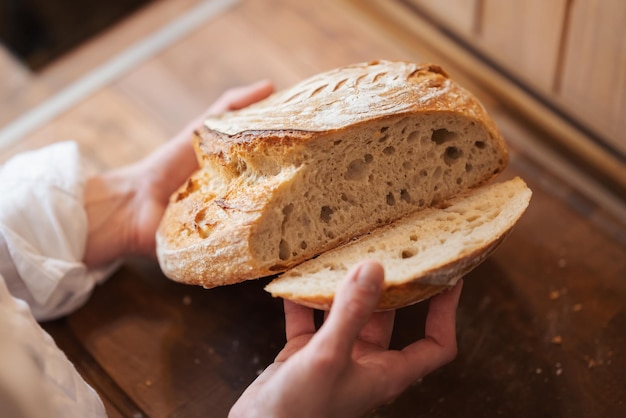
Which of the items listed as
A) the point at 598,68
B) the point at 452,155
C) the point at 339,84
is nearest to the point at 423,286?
the point at 452,155

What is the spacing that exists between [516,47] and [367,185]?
0.76 m

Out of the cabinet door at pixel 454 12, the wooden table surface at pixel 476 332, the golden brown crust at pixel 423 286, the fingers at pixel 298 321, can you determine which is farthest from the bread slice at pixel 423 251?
the cabinet door at pixel 454 12

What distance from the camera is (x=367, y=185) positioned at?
118 centimetres

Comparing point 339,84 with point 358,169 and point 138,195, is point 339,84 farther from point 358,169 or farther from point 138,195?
point 138,195

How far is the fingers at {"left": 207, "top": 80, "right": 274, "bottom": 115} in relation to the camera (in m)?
1.54

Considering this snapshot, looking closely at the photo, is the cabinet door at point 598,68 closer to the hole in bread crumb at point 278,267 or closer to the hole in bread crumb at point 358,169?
the hole in bread crumb at point 358,169

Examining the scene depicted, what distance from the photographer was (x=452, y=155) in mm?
1251

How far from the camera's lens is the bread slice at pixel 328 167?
114 centimetres

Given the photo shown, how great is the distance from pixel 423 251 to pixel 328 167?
22 cm

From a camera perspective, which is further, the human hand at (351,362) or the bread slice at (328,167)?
the bread slice at (328,167)

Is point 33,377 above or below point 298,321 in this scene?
above

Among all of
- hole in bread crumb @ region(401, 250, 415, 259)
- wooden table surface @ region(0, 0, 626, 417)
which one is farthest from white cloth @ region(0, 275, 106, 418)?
hole in bread crumb @ region(401, 250, 415, 259)

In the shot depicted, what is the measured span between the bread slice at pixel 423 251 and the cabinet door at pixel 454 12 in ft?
2.27

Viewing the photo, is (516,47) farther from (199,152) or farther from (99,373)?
(99,373)
